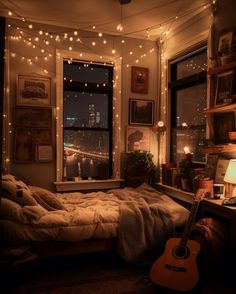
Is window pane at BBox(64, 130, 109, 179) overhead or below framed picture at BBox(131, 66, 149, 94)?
below

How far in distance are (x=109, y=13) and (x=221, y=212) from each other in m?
2.79

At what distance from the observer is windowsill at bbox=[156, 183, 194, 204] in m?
3.59

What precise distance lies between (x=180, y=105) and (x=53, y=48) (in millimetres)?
2058

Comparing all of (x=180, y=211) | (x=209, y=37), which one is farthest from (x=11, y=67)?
(x=180, y=211)

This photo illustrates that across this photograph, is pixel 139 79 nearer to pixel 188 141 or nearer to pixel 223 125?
pixel 188 141

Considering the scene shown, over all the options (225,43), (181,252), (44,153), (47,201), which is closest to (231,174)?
(181,252)

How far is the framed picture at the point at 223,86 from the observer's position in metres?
2.93

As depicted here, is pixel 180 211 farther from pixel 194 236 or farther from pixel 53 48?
pixel 53 48

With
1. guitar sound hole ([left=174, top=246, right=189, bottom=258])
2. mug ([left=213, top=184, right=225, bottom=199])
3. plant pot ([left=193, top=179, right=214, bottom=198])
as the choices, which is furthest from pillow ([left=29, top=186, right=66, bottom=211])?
mug ([left=213, top=184, right=225, bottom=199])

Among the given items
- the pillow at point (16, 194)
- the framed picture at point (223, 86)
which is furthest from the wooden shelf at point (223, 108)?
the pillow at point (16, 194)

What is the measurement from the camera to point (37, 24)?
158 inches

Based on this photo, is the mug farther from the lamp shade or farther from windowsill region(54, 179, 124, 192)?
windowsill region(54, 179, 124, 192)

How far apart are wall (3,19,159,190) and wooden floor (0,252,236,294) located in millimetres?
1412

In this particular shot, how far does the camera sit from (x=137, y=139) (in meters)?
Result: 4.53
